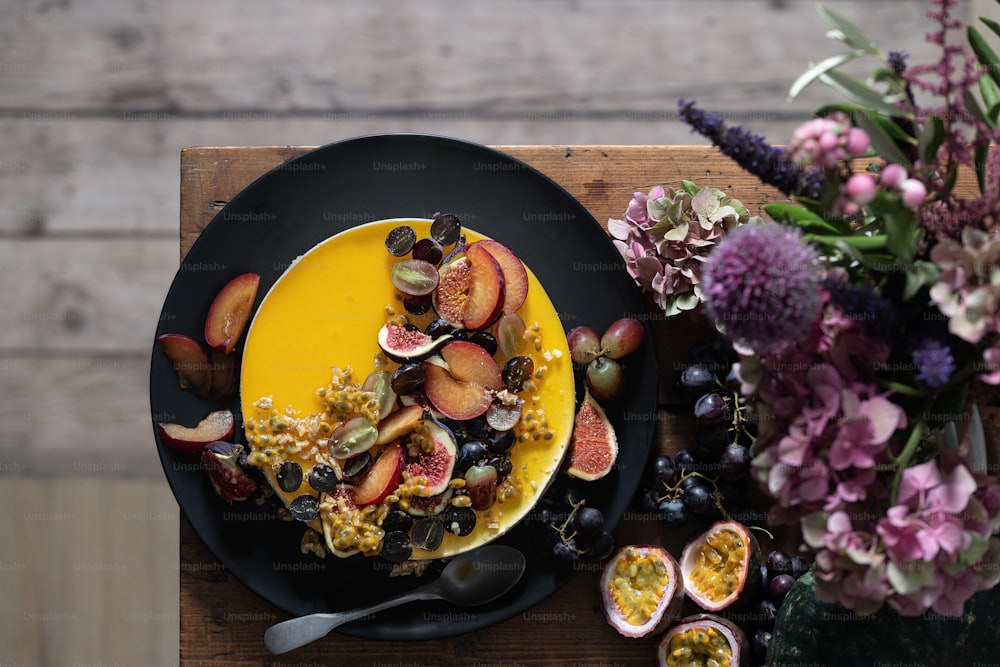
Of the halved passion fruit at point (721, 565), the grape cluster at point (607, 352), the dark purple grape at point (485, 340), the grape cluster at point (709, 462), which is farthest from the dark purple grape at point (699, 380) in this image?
the dark purple grape at point (485, 340)

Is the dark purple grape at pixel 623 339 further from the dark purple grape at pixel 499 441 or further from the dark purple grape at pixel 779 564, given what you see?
the dark purple grape at pixel 779 564

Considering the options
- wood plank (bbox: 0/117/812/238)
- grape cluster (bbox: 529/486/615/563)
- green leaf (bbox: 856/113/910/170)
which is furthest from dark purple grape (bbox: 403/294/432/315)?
wood plank (bbox: 0/117/812/238)

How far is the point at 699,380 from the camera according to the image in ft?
4.53

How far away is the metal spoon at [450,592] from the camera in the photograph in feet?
4.40

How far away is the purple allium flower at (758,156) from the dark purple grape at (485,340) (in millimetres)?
553

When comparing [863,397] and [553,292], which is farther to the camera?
[553,292]

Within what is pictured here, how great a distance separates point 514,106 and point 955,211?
61.7 inches

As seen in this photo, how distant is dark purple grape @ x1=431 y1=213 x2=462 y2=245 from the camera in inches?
53.7

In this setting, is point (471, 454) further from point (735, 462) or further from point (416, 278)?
point (735, 462)

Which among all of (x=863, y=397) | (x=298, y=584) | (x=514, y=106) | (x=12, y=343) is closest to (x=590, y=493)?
Result: (x=298, y=584)

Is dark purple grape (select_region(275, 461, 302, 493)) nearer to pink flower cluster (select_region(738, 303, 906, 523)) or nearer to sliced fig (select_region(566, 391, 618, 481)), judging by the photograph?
sliced fig (select_region(566, 391, 618, 481))

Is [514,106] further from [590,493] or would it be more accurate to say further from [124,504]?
[124,504]

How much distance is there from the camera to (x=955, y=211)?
84 centimetres

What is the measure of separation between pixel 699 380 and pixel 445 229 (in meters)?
0.48
